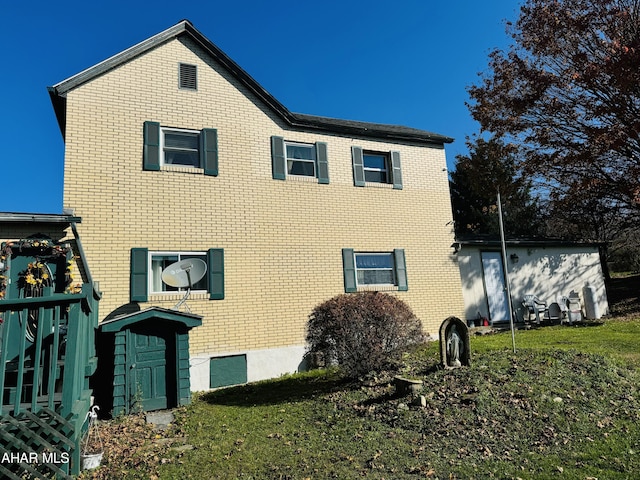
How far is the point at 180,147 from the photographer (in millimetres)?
11477

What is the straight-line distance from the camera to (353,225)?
12992 millimetres

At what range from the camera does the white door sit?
50.5ft

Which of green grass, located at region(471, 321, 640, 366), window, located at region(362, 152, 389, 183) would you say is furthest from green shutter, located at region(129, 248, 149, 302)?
green grass, located at region(471, 321, 640, 366)

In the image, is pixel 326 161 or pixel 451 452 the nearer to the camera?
pixel 451 452

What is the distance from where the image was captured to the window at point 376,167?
13859mm

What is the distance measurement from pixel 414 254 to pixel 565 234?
15296mm

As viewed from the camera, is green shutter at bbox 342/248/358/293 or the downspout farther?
green shutter at bbox 342/248/358/293

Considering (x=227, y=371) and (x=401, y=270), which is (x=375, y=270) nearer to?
(x=401, y=270)

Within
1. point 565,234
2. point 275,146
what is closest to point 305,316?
point 275,146

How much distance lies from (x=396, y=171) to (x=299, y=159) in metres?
3.29

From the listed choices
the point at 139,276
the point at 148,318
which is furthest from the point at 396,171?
the point at 148,318

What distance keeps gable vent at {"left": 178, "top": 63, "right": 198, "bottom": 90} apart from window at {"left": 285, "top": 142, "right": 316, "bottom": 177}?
3038 mm

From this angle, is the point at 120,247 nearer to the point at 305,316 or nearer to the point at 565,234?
the point at 305,316

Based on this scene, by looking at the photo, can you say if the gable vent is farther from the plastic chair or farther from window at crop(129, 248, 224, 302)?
the plastic chair
